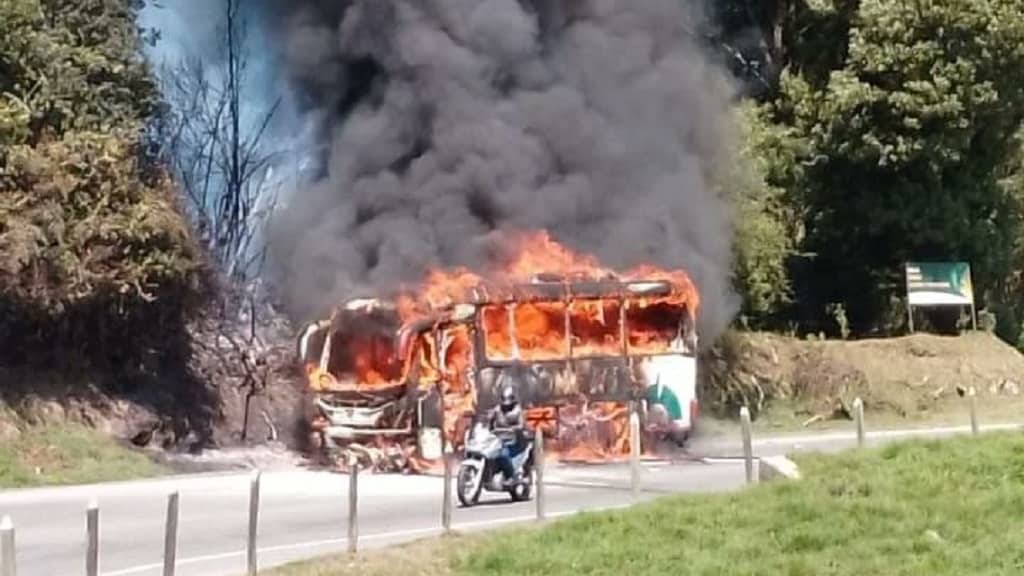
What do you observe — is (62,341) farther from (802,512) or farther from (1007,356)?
(1007,356)

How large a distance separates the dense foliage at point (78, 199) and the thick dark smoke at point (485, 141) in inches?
100.0

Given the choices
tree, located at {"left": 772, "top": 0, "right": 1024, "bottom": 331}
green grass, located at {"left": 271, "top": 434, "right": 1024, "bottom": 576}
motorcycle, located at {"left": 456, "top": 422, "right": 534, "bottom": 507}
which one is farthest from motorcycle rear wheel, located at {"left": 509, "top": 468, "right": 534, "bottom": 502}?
tree, located at {"left": 772, "top": 0, "right": 1024, "bottom": 331}

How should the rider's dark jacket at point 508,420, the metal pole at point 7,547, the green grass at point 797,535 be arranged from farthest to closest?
the rider's dark jacket at point 508,420
the green grass at point 797,535
the metal pole at point 7,547

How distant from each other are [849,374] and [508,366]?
611 inches

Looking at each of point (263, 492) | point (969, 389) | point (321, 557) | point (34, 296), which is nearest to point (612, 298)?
point (263, 492)

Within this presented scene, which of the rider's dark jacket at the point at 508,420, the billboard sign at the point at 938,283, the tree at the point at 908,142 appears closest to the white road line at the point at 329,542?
the rider's dark jacket at the point at 508,420

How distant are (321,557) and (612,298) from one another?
11818mm

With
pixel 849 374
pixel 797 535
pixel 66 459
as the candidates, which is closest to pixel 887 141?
pixel 849 374

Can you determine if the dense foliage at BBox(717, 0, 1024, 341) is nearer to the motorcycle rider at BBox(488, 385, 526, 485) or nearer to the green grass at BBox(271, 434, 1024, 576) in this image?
the motorcycle rider at BBox(488, 385, 526, 485)

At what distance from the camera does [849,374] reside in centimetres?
3597

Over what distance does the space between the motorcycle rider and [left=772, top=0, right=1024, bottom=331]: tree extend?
72.9ft

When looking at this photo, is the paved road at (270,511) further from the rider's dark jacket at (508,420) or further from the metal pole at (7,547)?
the metal pole at (7,547)

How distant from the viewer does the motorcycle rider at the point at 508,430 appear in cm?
1677

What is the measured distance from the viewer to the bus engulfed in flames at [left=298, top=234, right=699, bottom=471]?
73.0 ft
